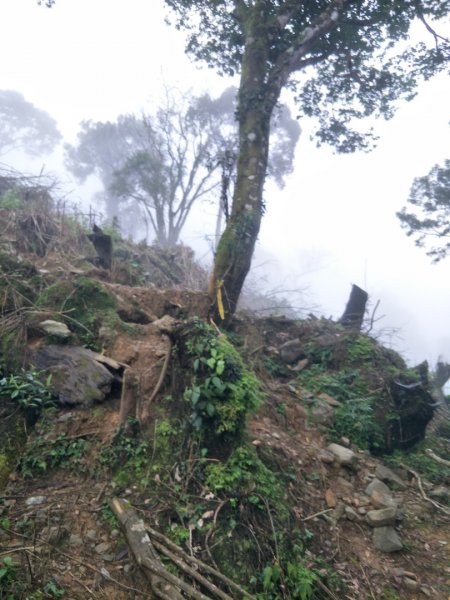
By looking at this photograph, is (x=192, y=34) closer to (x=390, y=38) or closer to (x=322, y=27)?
(x=322, y=27)

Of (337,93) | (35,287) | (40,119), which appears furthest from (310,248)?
(35,287)

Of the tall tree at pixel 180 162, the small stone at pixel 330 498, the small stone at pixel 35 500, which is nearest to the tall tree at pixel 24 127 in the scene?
the tall tree at pixel 180 162

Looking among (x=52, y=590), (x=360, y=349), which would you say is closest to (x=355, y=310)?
(x=360, y=349)

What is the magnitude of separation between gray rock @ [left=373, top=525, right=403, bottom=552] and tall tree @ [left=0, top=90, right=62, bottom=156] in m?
45.9

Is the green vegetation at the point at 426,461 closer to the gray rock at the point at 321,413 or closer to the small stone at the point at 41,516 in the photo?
the gray rock at the point at 321,413

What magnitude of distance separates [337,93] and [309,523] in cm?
926

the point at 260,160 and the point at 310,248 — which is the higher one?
the point at 310,248

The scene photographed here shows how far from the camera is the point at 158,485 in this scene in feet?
10.3

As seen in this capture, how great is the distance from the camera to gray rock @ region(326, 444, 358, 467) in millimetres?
4195

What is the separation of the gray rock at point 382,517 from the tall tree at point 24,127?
4575 centimetres

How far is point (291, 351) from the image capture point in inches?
257

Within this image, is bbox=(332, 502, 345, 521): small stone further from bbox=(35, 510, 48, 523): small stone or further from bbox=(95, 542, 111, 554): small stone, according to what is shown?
bbox=(35, 510, 48, 523): small stone

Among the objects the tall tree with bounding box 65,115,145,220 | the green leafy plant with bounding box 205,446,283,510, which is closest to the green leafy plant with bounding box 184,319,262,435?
the green leafy plant with bounding box 205,446,283,510

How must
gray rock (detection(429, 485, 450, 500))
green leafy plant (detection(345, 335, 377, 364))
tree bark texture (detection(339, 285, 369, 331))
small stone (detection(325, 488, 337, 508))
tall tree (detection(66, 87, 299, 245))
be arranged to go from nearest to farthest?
small stone (detection(325, 488, 337, 508))
gray rock (detection(429, 485, 450, 500))
green leafy plant (detection(345, 335, 377, 364))
tree bark texture (detection(339, 285, 369, 331))
tall tree (detection(66, 87, 299, 245))
